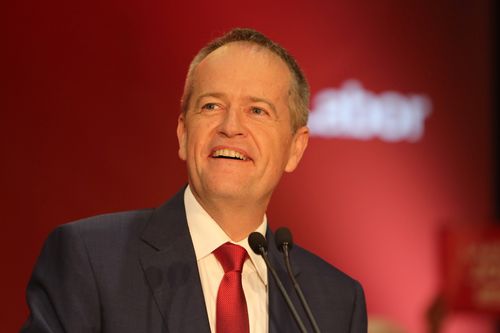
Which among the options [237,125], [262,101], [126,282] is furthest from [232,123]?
[126,282]

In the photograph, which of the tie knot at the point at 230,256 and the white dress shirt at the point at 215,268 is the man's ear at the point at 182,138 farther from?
the tie knot at the point at 230,256

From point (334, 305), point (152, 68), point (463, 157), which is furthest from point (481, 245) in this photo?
point (334, 305)

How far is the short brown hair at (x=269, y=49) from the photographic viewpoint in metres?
2.18

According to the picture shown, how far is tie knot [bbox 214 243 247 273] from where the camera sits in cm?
204

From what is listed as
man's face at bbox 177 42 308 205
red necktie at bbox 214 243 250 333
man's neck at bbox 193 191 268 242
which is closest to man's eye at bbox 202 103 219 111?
man's face at bbox 177 42 308 205

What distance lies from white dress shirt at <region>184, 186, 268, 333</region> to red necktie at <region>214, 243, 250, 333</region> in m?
0.02

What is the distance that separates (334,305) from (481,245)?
3422 mm

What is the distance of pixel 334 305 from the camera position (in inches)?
85.6

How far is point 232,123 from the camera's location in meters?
2.03

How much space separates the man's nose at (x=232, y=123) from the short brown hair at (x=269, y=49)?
0.16 m

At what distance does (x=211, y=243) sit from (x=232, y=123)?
299 millimetres

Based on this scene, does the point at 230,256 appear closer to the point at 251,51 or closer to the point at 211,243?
the point at 211,243

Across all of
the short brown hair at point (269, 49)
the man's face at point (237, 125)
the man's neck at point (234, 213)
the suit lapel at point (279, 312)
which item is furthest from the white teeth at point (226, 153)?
the suit lapel at point (279, 312)

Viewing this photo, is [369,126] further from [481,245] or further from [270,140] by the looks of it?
[270,140]
